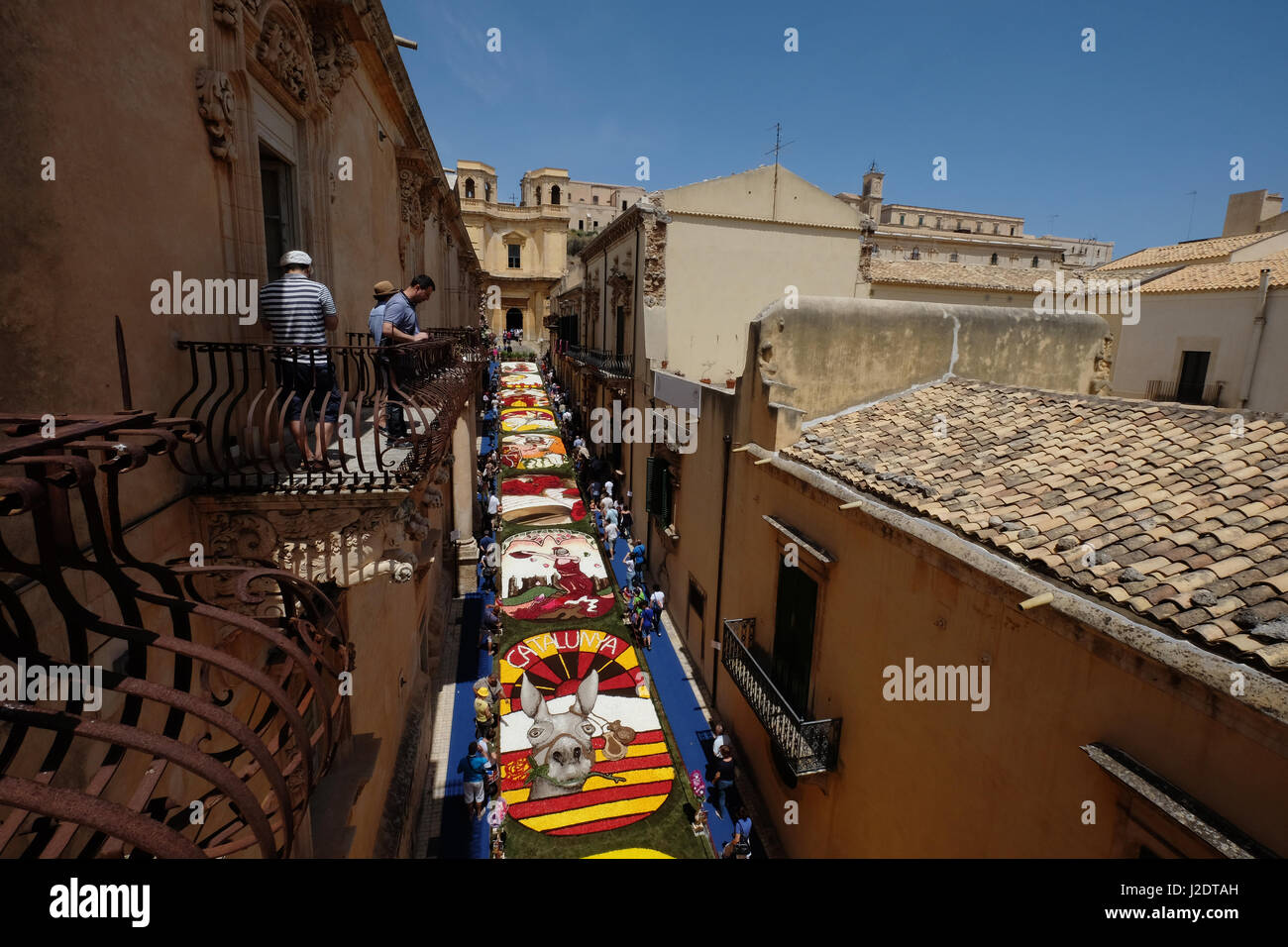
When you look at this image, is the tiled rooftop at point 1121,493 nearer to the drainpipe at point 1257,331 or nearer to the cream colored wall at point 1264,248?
the drainpipe at point 1257,331

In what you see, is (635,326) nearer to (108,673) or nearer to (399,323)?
(399,323)

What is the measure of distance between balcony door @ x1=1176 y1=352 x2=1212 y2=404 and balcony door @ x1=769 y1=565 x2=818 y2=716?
1940 cm

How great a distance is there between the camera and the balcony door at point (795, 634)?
7973 millimetres

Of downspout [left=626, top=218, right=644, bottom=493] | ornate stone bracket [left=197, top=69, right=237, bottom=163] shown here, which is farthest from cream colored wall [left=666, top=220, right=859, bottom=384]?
ornate stone bracket [left=197, top=69, right=237, bottom=163]

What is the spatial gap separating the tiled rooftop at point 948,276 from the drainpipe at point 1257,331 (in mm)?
6356

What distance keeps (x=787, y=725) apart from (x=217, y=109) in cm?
791

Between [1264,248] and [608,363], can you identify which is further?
[608,363]

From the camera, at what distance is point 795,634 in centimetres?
841

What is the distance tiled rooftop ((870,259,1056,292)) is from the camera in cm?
2152

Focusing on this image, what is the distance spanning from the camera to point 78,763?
9.09 ft

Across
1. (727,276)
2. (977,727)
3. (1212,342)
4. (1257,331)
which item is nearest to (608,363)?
(727,276)

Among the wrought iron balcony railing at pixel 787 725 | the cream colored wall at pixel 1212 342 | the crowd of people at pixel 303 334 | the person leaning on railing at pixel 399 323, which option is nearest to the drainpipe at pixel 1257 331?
the cream colored wall at pixel 1212 342

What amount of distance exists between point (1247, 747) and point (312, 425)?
6.32m

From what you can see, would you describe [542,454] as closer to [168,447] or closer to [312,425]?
[312,425]
